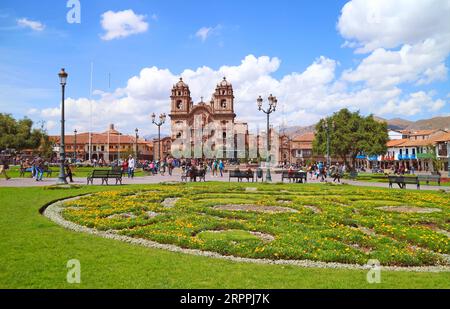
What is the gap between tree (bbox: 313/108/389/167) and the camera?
54406 millimetres

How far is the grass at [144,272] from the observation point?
6121mm

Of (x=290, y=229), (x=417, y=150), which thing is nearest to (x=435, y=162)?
(x=417, y=150)

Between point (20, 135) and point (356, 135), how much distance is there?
58.5 m

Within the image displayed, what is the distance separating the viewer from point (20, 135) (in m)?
74.6

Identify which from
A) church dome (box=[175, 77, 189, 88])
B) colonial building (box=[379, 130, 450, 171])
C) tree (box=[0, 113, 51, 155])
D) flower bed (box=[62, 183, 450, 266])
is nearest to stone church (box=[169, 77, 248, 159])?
church dome (box=[175, 77, 189, 88])

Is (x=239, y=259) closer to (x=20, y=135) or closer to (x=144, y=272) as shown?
(x=144, y=272)

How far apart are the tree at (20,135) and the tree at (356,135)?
5324cm

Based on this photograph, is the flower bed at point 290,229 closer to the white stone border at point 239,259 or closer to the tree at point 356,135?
the white stone border at point 239,259

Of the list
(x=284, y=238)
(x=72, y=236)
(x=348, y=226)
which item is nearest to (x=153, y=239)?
(x=72, y=236)

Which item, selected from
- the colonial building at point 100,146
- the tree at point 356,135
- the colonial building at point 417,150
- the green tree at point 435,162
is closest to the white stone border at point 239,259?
the green tree at point 435,162

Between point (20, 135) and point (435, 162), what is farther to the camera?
point (20, 135)

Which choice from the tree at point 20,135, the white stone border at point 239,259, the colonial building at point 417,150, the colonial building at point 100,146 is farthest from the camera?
the colonial building at point 100,146

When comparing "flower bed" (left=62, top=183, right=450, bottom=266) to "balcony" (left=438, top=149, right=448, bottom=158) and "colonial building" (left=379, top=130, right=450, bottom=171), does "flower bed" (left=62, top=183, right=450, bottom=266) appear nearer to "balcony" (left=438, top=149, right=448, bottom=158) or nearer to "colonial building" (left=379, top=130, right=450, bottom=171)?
"balcony" (left=438, top=149, right=448, bottom=158)
